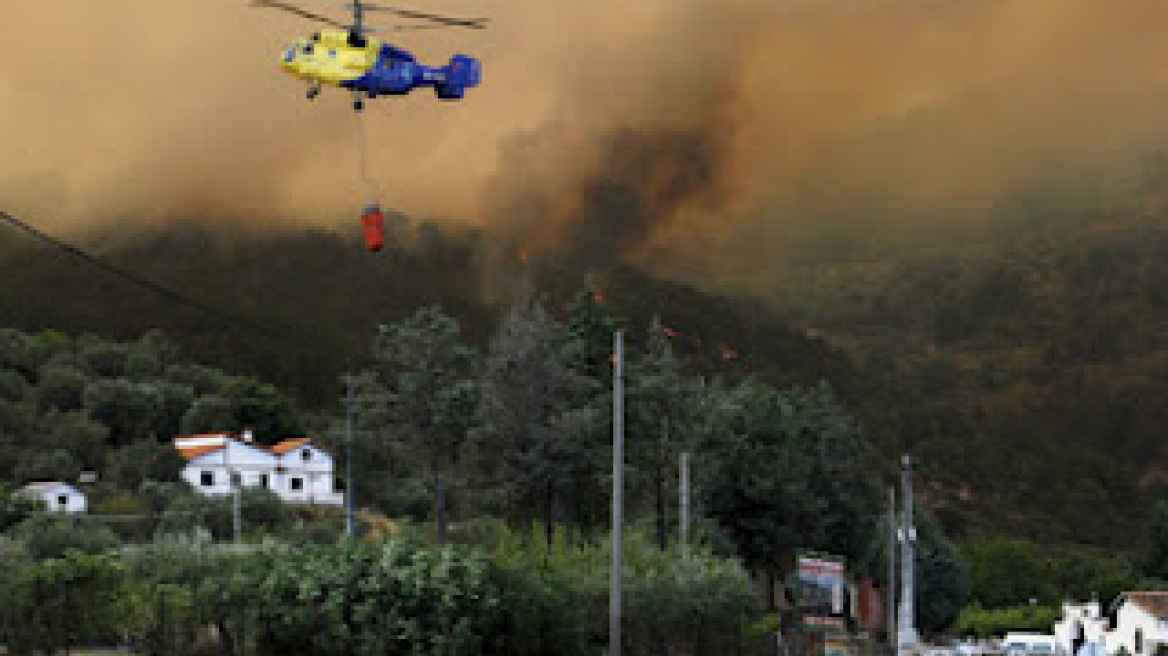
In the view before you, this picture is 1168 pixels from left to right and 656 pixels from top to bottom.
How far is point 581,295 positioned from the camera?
8069cm

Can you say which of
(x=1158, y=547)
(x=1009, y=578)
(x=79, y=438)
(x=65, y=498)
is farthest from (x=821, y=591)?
(x=79, y=438)

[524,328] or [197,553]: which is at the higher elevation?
[524,328]

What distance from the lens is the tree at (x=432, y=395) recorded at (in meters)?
73.8

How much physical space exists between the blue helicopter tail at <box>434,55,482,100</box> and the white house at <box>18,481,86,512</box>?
213 feet

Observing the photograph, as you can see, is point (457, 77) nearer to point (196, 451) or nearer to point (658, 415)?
point (658, 415)

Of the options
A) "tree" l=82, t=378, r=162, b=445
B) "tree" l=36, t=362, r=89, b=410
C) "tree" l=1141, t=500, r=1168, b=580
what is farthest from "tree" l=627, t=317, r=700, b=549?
"tree" l=36, t=362, r=89, b=410

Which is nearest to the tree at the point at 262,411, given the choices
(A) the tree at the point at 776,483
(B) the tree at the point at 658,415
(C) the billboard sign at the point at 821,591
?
(A) the tree at the point at 776,483

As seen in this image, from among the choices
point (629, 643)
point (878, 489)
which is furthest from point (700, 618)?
point (878, 489)

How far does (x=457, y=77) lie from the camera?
43.9m

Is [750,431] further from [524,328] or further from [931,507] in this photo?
[931,507]

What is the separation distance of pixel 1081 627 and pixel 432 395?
41138 millimetres

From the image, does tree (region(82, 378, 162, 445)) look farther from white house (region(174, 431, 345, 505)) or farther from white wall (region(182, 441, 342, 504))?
white wall (region(182, 441, 342, 504))

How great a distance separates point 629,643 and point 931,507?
10990 cm

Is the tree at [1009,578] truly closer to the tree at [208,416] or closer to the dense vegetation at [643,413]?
the dense vegetation at [643,413]
